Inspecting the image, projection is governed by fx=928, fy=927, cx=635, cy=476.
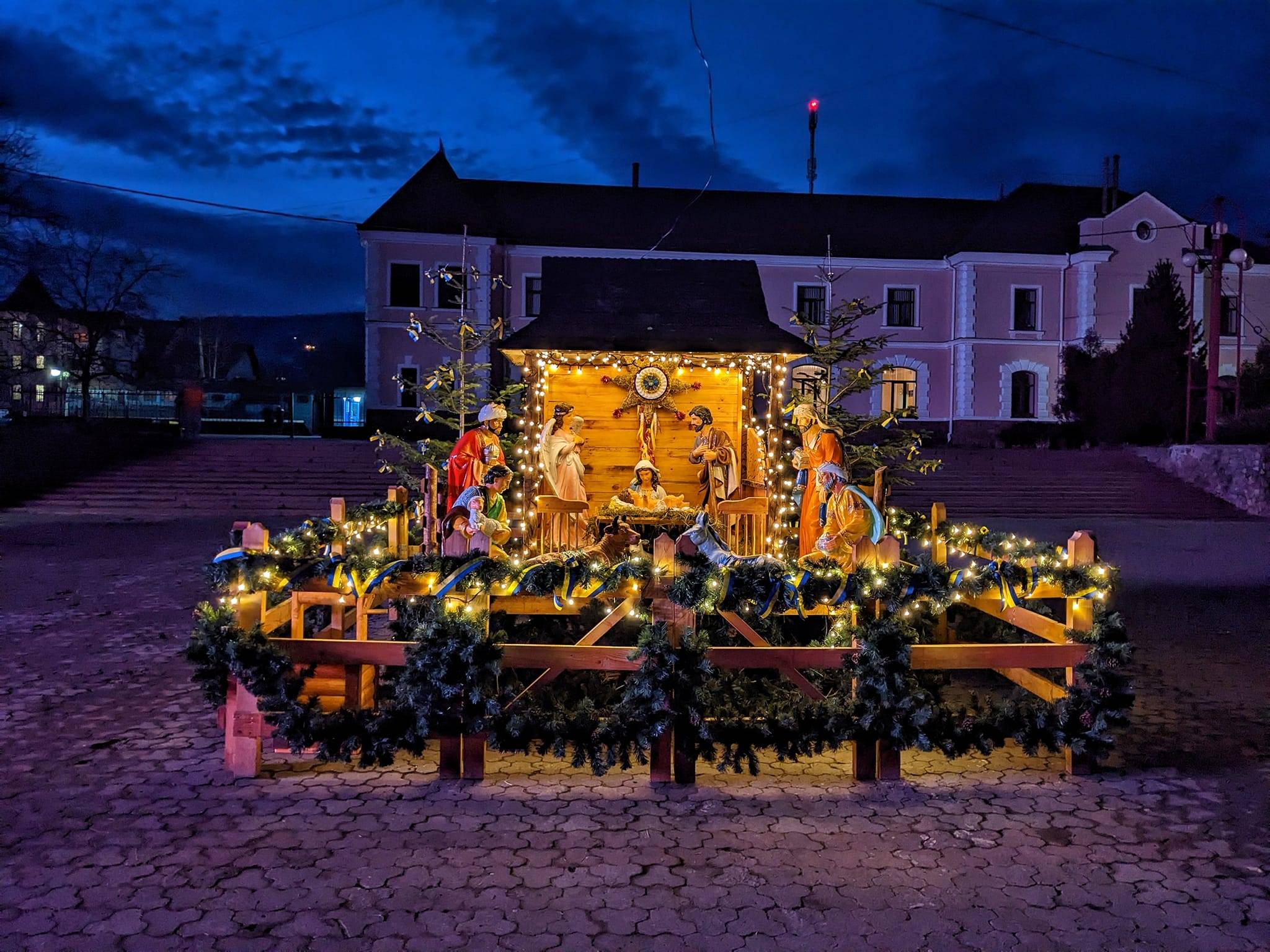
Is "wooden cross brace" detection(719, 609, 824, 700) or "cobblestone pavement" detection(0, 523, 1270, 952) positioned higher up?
"wooden cross brace" detection(719, 609, 824, 700)

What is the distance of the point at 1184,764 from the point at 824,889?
3.19 meters

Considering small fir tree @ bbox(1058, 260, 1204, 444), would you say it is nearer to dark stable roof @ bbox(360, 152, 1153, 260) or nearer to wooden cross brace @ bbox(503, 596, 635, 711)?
dark stable roof @ bbox(360, 152, 1153, 260)

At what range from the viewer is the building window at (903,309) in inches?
1449

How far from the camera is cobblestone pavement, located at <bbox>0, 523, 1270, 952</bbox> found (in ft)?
12.6

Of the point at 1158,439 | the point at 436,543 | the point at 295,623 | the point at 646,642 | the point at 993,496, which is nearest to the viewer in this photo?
the point at 646,642

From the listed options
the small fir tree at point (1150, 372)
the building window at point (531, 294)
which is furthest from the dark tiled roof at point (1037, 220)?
the building window at point (531, 294)

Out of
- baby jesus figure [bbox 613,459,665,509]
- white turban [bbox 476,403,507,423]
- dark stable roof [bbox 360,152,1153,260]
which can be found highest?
dark stable roof [bbox 360,152,1153,260]

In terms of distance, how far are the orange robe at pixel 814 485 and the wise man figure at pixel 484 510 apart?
282cm

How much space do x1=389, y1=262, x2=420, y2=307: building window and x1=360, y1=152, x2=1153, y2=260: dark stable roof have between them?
1.65 metres

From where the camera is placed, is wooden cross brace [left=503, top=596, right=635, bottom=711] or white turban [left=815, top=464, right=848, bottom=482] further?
white turban [left=815, top=464, right=848, bottom=482]

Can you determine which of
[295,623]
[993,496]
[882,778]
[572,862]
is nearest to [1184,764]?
[882,778]

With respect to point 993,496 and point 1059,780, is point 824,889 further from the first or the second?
point 993,496

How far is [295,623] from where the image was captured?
22.0ft

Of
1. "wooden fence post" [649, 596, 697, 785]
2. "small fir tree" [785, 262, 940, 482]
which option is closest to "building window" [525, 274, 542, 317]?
"small fir tree" [785, 262, 940, 482]
